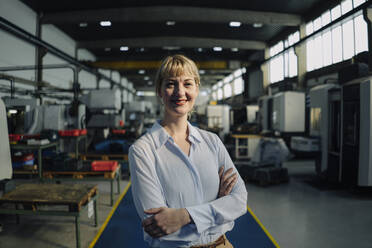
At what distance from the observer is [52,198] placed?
2617 millimetres

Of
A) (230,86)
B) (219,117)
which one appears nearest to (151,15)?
(219,117)

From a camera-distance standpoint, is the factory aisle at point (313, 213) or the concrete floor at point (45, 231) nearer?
the concrete floor at point (45, 231)

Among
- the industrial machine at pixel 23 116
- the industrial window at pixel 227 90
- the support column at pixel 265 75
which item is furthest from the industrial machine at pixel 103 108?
the industrial window at pixel 227 90

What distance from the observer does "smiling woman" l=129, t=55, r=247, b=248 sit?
94 centimetres

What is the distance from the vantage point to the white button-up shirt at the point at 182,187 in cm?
95

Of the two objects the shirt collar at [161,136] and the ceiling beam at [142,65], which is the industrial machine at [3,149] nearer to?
the shirt collar at [161,136]

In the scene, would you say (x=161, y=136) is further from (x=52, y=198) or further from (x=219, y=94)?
(x=219, y=94)

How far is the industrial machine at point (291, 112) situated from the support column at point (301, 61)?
3225 millimetres

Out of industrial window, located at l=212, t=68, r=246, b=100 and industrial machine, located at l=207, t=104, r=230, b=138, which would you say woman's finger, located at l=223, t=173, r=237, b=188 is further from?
industrial window, located at l=212, t=68, r=246, b=100

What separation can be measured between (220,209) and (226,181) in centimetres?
15

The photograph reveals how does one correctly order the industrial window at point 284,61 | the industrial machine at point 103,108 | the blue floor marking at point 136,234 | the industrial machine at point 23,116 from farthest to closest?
the industrial window at point 284,61 < the industrial machine at point 103,108 < the industrial machine at point 23,116 < the blue floor marking at point 136,234

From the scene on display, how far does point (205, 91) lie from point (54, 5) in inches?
866

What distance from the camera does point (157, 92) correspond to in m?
1.11

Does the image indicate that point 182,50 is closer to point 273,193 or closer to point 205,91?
point 273,193
